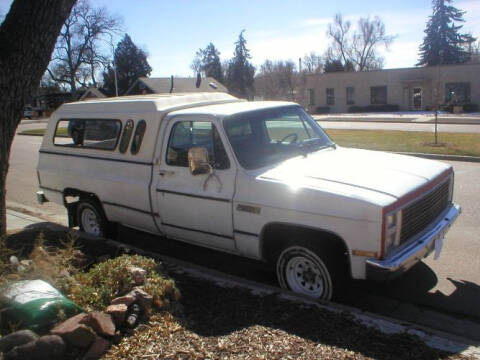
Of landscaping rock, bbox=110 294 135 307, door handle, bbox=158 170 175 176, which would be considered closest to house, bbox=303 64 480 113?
door handle, bbox=158 170 175 176

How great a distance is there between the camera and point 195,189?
5137 millimetres

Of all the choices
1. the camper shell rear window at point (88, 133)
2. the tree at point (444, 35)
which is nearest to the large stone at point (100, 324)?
the camper shell rear window at point (88, 133)

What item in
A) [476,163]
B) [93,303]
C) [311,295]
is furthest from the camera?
[476,163]

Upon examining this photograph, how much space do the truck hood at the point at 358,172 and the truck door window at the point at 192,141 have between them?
2.09 ft

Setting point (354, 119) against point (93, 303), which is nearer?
point (93, 303)

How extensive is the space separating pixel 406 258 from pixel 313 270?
2.84 feet

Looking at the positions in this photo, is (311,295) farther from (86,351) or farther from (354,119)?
(354,119)

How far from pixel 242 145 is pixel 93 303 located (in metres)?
2.19

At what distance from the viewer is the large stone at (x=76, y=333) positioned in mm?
3137

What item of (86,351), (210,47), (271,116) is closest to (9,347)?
Answer: (86,351)

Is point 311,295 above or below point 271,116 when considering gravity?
below

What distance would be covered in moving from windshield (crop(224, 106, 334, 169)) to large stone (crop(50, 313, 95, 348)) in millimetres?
2252

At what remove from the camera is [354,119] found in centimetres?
→ 3591

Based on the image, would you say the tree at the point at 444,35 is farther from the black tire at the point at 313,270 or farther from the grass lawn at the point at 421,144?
the black tire at the point at 313,270
